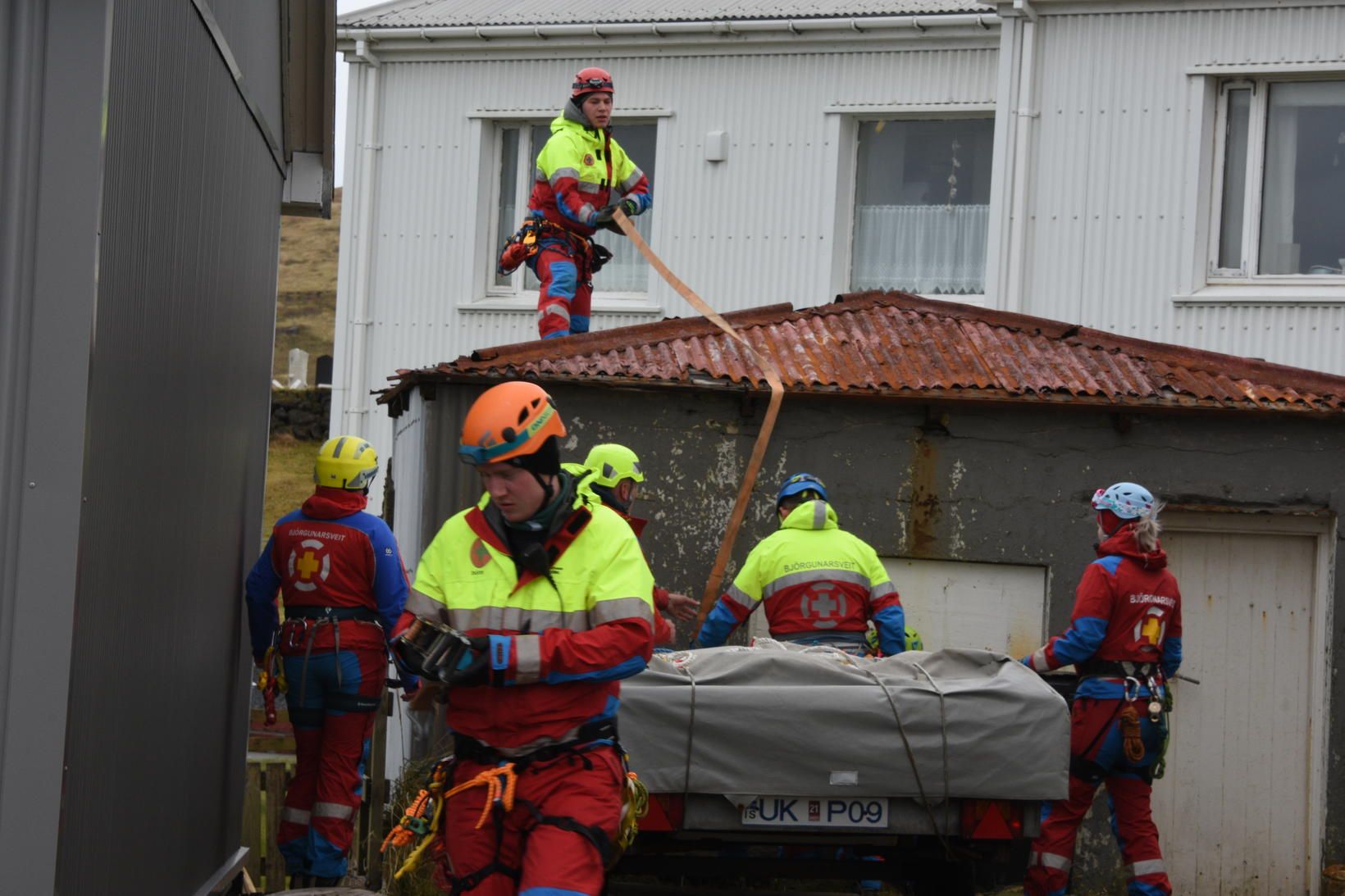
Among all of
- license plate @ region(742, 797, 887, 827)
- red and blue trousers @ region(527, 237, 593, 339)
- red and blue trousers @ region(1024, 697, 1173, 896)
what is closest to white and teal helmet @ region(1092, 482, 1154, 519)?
red and blue trousers @ region(1024, 697, 1173, 896)

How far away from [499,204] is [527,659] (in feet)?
45.0

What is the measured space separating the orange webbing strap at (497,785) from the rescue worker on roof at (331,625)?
3262 millimetres

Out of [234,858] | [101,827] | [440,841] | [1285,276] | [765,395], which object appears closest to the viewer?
[101,827]

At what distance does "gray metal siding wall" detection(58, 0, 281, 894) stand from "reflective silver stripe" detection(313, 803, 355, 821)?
440 millimetres

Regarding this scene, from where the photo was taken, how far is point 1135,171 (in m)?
15.7

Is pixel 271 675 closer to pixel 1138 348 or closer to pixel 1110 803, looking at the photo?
pixel 1110 803

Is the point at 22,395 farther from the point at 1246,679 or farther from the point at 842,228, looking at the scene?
the point at 842,228

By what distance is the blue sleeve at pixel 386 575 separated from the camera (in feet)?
28.4

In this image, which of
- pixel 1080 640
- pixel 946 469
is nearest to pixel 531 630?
pixel 1080 640

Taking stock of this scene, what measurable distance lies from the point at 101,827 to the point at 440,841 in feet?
3.73

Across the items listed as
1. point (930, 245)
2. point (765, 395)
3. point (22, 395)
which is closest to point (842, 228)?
point (930, 245)

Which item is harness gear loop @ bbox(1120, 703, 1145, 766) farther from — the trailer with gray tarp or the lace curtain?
the lace curtain

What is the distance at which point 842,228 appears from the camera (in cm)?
1756

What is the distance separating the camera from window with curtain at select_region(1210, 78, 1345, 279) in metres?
15.4
